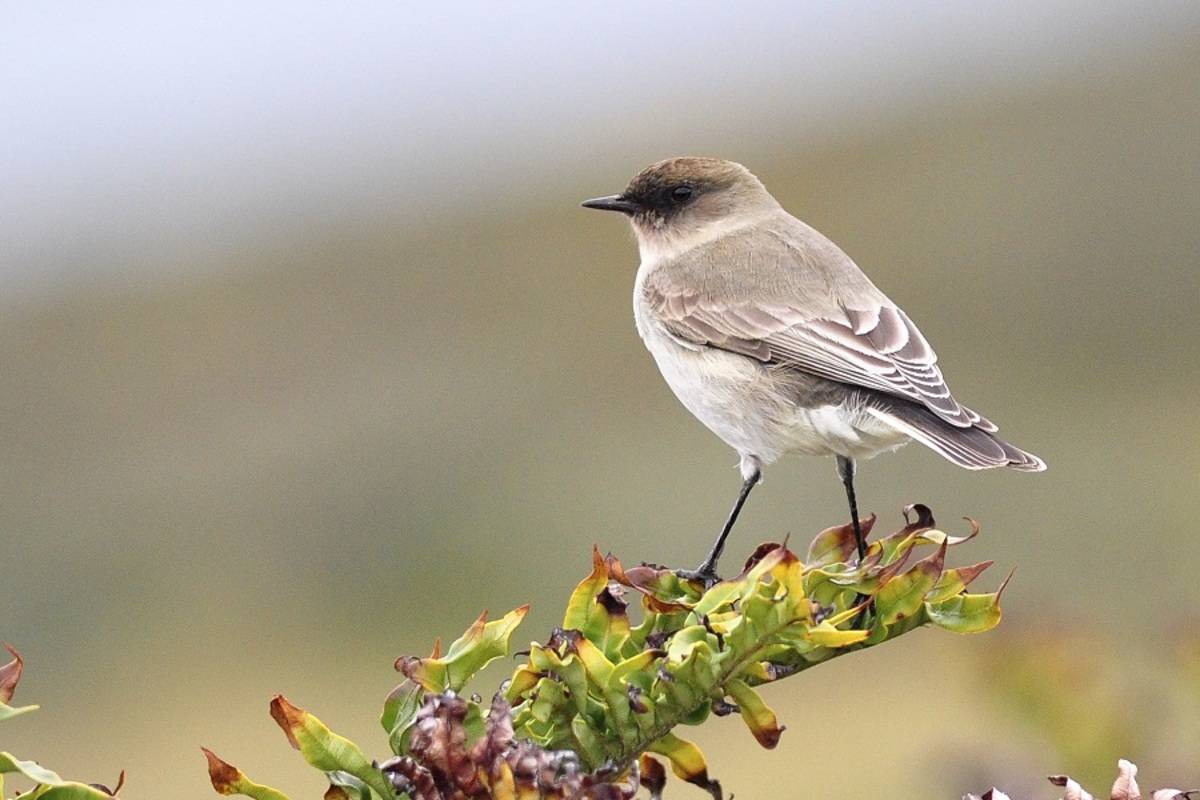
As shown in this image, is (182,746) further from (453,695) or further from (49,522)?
(453,695)

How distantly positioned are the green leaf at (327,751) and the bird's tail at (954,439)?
2655mm

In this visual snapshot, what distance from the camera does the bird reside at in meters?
5.72

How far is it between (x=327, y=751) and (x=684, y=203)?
204 inches

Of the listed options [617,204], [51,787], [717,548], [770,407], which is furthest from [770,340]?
[51,787]

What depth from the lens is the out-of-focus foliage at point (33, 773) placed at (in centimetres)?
245

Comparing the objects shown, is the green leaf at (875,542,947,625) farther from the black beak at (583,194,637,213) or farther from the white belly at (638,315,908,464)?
the black beak at (583,194,637,213)

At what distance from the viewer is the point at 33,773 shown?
242 cm

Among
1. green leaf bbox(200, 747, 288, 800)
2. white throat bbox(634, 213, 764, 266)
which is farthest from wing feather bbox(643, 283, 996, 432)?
green leaf bbox(200, 747, 288, 800)

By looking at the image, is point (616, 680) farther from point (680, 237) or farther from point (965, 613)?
point (680, 237)

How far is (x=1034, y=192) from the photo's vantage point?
2577cm

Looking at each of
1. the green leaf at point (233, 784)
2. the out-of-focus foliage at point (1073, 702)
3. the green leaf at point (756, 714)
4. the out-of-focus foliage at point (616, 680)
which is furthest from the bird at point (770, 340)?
the green leaf at point (233, 784)

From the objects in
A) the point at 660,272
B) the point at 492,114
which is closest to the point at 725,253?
the point at 660,272

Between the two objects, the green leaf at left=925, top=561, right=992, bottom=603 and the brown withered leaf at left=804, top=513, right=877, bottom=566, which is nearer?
the green leaf at left=925, top=561, right=992, bottom=603

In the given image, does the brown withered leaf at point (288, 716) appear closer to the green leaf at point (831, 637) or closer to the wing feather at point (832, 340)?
the green leaf at point (831, 637)
